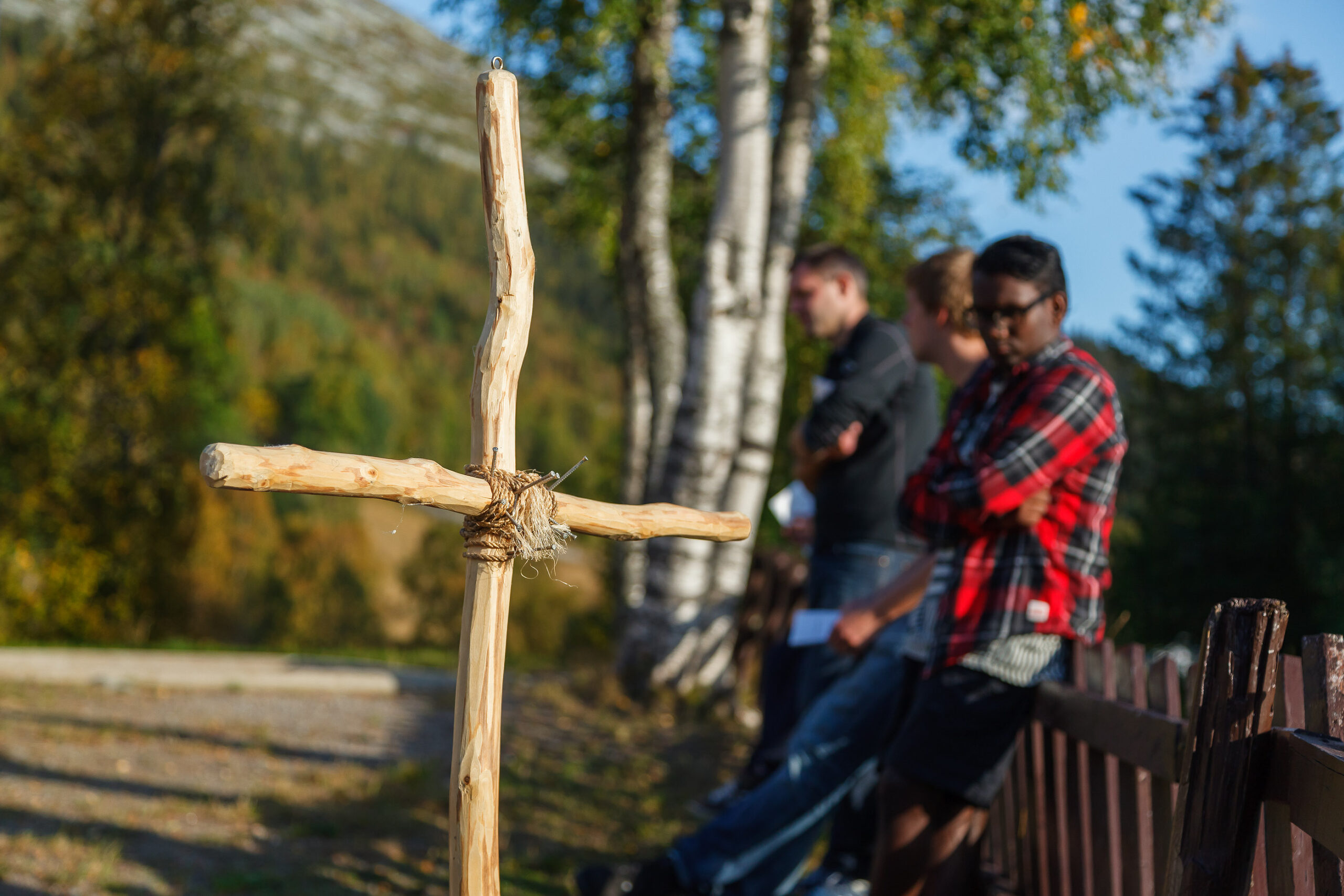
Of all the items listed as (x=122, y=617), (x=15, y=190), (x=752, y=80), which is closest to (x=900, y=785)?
(x=752, y=80)

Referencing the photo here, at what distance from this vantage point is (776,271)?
7527mm

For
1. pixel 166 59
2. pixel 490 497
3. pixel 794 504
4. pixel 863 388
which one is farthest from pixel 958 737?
pixel 166 59

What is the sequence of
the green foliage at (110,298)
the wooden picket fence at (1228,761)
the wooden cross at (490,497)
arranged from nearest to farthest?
the wooden picket fence at (1228,761) < the wooden cross at (490,497) < the green foliage at (110,298)

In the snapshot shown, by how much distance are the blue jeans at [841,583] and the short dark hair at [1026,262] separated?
1.44 meters

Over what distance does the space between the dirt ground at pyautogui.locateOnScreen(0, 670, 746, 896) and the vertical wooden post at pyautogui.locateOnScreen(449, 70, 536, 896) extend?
75.9 inches

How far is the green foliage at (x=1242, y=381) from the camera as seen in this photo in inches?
1127

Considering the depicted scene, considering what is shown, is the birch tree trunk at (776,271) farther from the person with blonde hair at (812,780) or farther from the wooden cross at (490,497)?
the wooden cross at (490,497)

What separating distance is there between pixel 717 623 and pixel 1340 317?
2969cm

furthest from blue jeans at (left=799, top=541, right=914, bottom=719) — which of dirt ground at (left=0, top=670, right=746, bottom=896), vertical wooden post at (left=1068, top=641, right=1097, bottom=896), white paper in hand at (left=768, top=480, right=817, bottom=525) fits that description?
vertical wooden post at (left=1068, top=641, right=1097, bottom=896)

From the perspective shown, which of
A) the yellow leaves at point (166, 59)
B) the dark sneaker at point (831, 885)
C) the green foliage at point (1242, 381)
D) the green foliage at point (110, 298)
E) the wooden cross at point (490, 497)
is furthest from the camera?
the green foliage at point (1242, 381)

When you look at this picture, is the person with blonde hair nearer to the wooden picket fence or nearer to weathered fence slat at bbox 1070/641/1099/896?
weathered fence slat at bbox 1070/641/1099/896

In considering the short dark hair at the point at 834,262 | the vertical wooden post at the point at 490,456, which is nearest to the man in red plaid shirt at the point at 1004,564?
the vertical wooden post at the point at 490,456

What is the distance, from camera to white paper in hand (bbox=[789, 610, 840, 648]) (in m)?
3.45

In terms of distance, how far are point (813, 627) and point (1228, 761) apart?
197 centimetres
